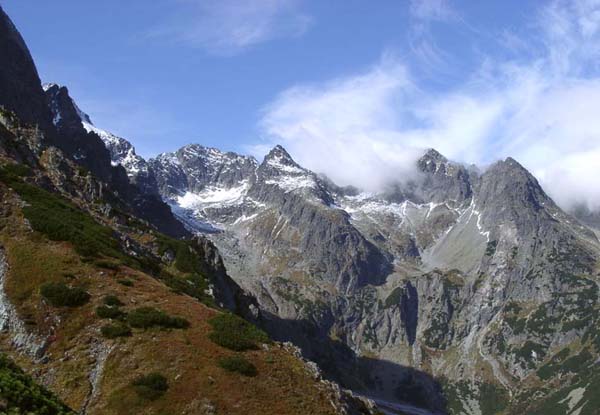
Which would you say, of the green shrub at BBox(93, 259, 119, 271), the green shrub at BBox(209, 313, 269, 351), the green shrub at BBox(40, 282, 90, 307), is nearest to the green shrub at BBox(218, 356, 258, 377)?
the green shrub at BBox(209, 313, 269, 351)

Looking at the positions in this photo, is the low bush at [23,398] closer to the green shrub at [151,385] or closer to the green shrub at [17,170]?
the green shrub at [151,385]

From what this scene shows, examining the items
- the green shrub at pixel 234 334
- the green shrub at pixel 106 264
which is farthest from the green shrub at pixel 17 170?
the green shrub at pixel 234 334

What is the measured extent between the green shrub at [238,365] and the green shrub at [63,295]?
44.4 feet

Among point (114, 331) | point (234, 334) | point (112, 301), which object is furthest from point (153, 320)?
point (234, 334)

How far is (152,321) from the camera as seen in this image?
→ 144 feet

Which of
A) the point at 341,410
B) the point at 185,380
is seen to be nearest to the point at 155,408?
the point at 185,380

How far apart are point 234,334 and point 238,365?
4.91 m

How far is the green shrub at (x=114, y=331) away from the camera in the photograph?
4206 centimetres

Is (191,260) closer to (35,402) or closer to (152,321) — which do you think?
(152,321)

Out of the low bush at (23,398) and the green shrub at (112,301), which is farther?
the green shrub at (112,301)

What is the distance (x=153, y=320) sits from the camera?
44.1m

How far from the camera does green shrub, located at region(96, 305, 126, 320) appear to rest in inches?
1747

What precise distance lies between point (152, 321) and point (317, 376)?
13.0m

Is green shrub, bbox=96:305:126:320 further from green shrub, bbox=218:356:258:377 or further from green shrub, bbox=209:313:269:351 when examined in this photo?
green shrub, bbox=218:356:258:377
